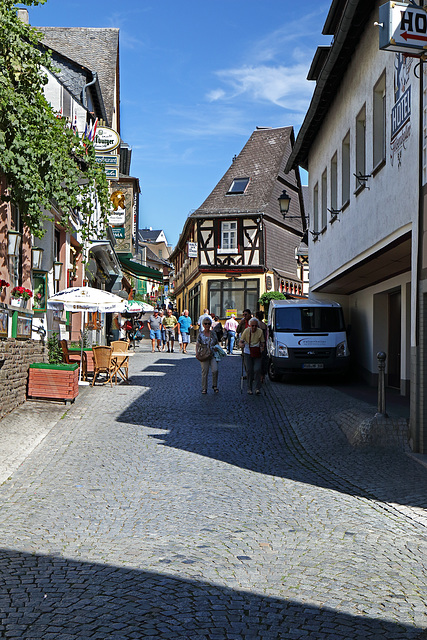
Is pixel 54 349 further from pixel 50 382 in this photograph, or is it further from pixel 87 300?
pixel 50 382

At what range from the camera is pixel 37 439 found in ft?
35.2

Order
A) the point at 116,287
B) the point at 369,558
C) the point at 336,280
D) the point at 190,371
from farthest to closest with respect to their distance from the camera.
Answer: the point at 116,287 < the point at 190,371 < the point at 336,280 < the point at 369,558

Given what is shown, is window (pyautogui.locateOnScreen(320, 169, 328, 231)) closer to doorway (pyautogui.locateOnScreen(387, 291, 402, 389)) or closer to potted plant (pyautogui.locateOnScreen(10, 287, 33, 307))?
doorway (pyautogui.locateOnScreen(387, 291, 402, 389))

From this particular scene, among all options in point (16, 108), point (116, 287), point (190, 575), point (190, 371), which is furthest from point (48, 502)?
point (116, 287)

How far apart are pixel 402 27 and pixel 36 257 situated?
29.3 ft

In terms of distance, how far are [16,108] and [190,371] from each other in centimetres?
1300

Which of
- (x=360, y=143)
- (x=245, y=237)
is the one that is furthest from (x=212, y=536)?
(x=245, y=237)

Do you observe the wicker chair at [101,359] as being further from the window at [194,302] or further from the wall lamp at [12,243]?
the window at [194,302]

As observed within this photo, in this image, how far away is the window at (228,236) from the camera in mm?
45531

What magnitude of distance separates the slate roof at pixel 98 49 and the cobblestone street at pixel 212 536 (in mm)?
23220

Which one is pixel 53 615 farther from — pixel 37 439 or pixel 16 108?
pixel 16 108

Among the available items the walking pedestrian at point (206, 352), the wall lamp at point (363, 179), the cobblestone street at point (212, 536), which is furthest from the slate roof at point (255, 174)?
the cobblestone street at point (212, 536)

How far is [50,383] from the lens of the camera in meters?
14.0

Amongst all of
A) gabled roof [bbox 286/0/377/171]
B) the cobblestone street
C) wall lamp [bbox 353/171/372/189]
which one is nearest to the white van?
gabled roof [bbox 286/0/377/171]
